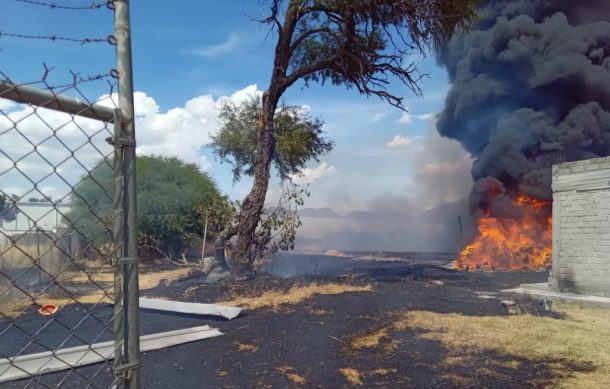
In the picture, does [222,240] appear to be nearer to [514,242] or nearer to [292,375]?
[292,375]

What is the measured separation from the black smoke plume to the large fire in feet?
2.90

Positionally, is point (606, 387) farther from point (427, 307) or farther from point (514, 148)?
point (514, 148)

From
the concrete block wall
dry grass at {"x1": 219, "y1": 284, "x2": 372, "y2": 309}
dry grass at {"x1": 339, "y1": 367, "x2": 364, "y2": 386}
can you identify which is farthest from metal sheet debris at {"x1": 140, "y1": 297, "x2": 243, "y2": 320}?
the concrete block wall

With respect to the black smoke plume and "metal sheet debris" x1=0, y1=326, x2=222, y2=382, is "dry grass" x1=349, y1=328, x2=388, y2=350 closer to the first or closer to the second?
"metal sheet debris" x1=0, y1=326, x2=222, y2=382

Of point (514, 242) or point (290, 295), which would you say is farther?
point (514, 242)

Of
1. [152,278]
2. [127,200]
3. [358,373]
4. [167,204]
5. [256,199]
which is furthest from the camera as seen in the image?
[167,204]

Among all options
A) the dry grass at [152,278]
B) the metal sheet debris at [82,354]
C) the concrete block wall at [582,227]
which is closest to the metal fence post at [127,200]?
the metal sheet debris at [82,354]

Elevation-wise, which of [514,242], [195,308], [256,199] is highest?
[256,199]

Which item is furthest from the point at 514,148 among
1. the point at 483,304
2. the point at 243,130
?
the point at 483,304

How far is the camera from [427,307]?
370 inches

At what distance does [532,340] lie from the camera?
273 inches

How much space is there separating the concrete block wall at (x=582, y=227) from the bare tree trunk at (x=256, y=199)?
7635 mm

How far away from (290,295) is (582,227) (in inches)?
284

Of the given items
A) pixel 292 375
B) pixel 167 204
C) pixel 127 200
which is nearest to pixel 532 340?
pixel 292 375
